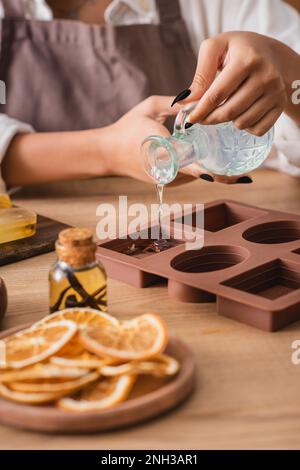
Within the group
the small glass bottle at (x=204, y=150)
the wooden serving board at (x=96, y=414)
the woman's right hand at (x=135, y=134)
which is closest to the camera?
the wooden serving board at (x=96, y=414)

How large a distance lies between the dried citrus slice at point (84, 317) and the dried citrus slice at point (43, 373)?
0.09 metres

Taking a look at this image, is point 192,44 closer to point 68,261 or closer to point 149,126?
point 149,126

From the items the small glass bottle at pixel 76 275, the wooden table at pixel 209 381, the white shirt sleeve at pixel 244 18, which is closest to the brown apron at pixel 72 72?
the white shirt sleeve at pixel 244 18

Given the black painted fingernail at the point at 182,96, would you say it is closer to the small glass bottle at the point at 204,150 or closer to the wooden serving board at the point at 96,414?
the small glass bottle at the point at 204,150

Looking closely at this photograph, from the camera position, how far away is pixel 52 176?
1.72 metres

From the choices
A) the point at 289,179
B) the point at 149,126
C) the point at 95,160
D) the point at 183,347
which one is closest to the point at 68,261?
the point at 183,347

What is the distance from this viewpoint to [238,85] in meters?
1.21

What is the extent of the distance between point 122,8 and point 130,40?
0.09 metres

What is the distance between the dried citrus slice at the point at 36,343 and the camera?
76 centimetres

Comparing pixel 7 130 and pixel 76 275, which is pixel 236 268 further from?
pixel 7 130

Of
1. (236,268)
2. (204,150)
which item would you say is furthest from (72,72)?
(236,268)

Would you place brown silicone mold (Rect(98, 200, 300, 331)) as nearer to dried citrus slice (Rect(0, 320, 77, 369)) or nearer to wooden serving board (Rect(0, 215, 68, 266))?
wooden serving board (Rect(0, 215, 68, 266))
